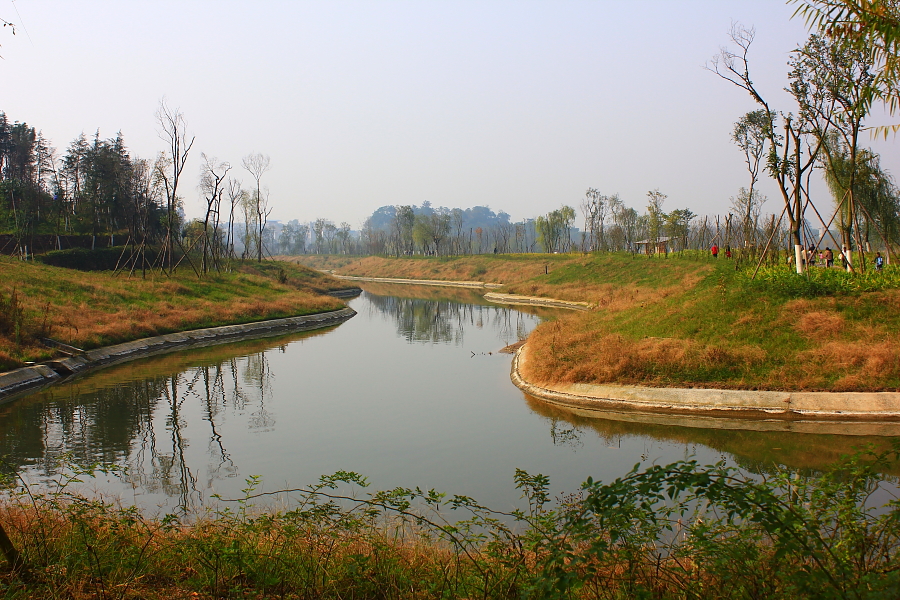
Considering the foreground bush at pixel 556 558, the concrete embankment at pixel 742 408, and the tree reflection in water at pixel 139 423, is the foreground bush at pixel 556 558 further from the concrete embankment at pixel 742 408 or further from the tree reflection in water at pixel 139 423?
the concrete embankment at pixel 742 408

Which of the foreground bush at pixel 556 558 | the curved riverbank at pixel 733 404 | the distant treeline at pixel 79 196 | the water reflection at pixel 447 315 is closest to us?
the foreground bush at pixel 556 558

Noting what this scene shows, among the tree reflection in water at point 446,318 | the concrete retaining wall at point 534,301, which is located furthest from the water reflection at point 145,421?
the concrete retaining wall at point 534,301

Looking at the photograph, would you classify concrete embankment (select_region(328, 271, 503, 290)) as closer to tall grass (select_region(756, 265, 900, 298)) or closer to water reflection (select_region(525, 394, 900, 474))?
tall grass (select_region(756, 265, 900, 298))

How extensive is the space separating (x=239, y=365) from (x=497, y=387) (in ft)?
Result: 37.5

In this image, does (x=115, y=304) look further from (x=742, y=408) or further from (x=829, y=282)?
(x=829, y=282)

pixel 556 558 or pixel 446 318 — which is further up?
pixel 556 558

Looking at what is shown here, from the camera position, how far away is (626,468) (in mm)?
12195

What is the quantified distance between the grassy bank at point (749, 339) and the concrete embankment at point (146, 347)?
16500 mm

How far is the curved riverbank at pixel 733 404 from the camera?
46.2 feet

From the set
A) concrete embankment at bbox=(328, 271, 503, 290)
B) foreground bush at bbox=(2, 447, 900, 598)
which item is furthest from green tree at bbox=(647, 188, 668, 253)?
foreground bush at bbox=(2, 447, 900, 598)

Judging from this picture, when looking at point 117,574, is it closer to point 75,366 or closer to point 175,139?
point 75,366

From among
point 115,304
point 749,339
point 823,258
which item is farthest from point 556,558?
point 115,304

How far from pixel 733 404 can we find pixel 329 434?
34.3 feet

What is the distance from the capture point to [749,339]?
17.5 m
